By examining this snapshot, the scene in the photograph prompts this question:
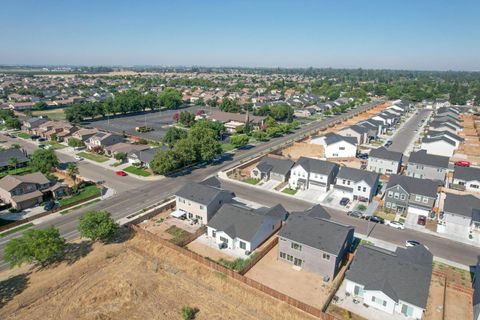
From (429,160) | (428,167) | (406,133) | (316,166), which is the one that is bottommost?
(406,133)

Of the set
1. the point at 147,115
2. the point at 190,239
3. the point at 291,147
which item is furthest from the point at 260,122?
the point at 190,239

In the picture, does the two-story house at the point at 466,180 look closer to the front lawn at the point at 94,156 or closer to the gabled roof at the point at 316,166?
the gabled roof at the point at 316,166

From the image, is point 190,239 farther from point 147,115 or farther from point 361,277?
point 147,115

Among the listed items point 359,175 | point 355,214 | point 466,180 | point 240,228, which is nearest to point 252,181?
point 359,175

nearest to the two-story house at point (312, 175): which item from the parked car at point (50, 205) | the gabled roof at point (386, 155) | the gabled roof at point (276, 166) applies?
the gabled roof at point (276, 166)

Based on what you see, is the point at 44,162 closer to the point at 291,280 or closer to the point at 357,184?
the point at 291,280
